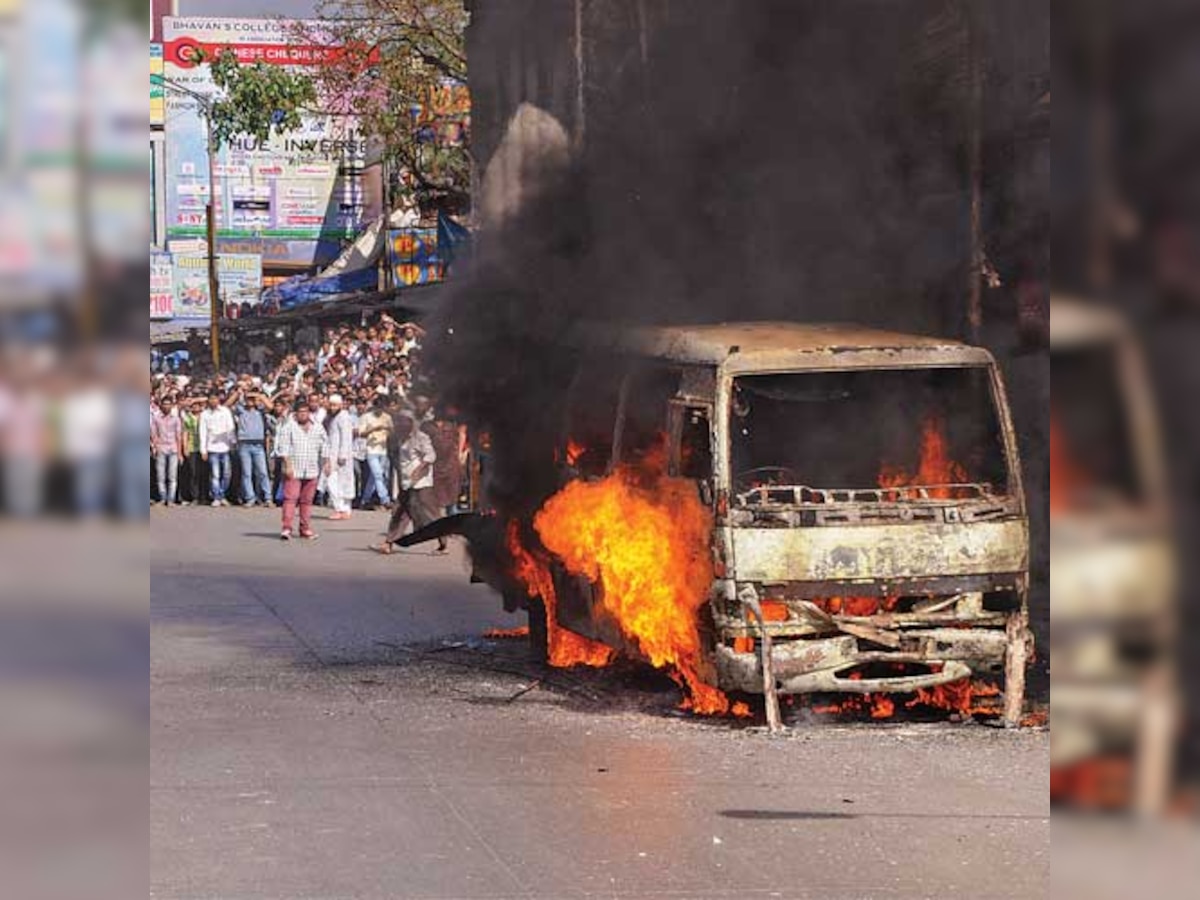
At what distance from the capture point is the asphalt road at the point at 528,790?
5688 mm

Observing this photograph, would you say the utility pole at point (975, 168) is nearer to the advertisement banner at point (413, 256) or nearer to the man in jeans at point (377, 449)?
the man in jeans at point (377, 449)

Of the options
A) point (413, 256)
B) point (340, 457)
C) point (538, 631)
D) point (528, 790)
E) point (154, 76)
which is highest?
point (413, 256)

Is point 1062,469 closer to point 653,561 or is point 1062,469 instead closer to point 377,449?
point 653,561

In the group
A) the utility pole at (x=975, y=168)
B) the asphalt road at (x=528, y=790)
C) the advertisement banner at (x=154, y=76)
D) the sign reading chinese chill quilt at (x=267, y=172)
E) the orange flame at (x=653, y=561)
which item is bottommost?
the asphalt road at (x=528, y=790)

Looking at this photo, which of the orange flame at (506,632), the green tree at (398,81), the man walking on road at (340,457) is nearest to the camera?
the orange flame at (506,632)

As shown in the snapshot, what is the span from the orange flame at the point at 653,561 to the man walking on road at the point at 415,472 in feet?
20.7

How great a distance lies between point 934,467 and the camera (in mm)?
9023

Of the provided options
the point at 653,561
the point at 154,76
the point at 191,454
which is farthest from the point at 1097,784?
the point at 191,454

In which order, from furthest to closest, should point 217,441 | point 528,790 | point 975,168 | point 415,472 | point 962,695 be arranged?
point 217,441 < point 415,472 < point 975,168 < point 962,695 < point 528,790

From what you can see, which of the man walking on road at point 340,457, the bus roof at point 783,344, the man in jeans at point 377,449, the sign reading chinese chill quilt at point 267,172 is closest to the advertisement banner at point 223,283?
the sign reading chinese chill quilt at point 267,172

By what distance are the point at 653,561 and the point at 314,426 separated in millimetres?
9965

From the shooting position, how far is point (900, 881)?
5664mm

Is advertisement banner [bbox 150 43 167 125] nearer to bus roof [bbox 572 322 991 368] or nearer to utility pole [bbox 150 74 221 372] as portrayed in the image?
bus roof [bbox 572 322 991 368]

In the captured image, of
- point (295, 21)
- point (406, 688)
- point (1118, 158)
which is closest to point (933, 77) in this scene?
point (406, 688)
